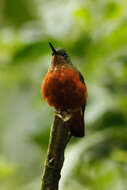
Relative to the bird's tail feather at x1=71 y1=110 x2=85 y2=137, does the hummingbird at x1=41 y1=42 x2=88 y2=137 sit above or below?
above

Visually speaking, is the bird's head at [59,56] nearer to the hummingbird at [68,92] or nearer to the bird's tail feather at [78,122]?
the hummingbird at [68,92]

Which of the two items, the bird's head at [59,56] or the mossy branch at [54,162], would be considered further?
the bird's head at [59,56]

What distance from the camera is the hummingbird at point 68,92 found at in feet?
11.7

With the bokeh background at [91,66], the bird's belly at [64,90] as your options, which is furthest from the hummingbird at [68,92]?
the bokeh background at [91,66]

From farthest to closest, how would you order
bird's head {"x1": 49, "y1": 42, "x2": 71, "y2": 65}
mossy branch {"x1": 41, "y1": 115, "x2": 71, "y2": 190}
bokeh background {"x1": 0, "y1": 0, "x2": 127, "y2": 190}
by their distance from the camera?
bird's head {"x1": 49, "y1": 42, "x2": 71, "y2": 65} < bokeh background {"x1": 0, "y1": 0, "x2": 127, "y2": 190} < mossy branch {"x1": 41, "y1": 115, "x2": 71, "y2": 190}

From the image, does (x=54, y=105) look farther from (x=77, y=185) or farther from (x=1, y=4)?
(x=1, y=4)

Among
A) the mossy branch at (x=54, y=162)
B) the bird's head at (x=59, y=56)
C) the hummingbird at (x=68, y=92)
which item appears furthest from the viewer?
the bird's head at (x=59, y=56)

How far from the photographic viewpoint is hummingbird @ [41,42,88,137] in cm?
357

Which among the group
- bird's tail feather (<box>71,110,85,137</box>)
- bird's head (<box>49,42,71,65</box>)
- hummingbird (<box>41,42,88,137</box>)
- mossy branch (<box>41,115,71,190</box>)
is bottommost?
mossy branch (<box>41,115,71,190</box>)

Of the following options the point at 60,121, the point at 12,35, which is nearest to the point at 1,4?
the point at 12,35

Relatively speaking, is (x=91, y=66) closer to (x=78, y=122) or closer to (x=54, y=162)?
(x=78, y=122)

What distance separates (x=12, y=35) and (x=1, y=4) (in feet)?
3.71

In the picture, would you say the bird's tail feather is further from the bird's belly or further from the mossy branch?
the mossy branch

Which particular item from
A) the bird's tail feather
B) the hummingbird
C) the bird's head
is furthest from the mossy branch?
the bird's head
